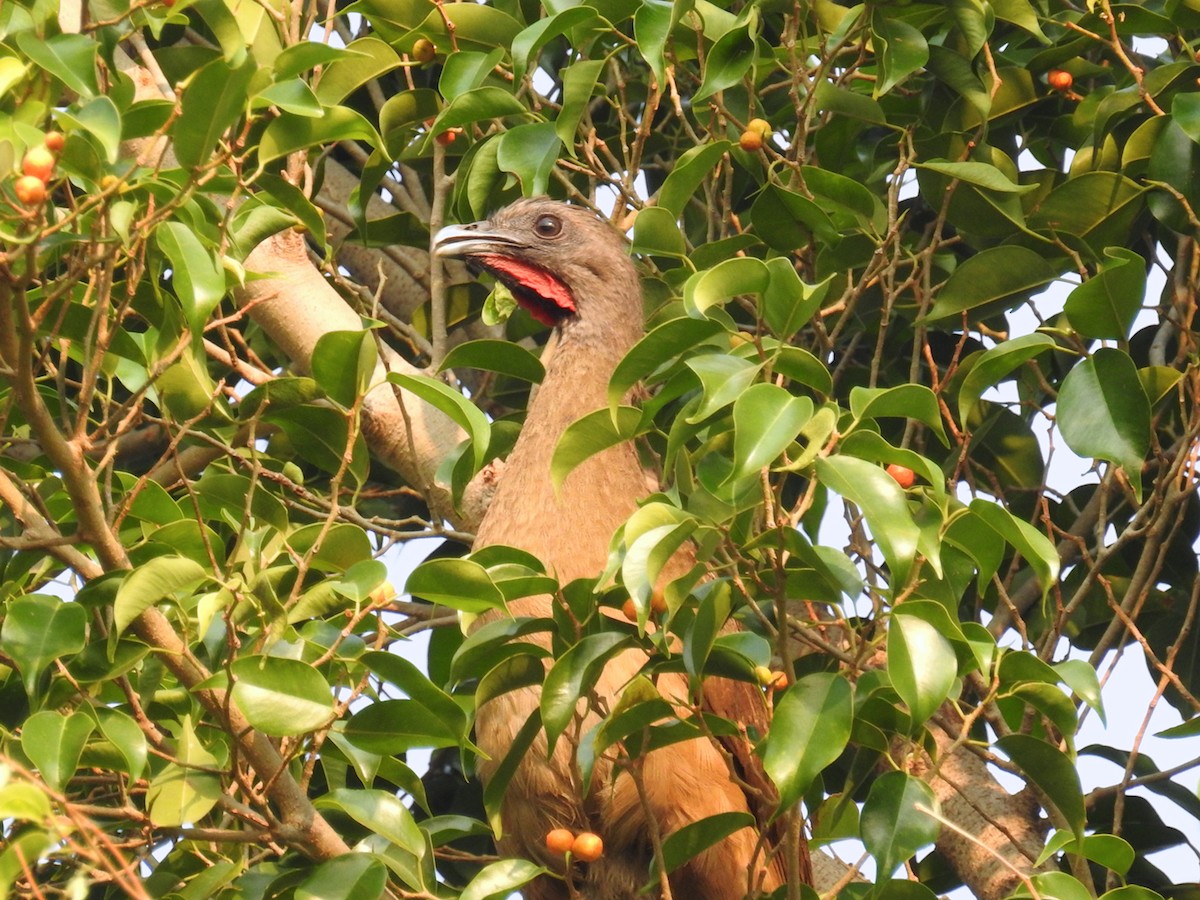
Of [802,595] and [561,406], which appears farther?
[561,406]

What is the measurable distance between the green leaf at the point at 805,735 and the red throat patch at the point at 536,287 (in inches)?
82.8

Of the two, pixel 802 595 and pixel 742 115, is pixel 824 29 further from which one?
pixel 802 595

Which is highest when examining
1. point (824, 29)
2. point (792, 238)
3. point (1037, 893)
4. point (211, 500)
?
point (824, 29)

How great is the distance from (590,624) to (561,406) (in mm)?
1367

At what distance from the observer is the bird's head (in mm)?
4113

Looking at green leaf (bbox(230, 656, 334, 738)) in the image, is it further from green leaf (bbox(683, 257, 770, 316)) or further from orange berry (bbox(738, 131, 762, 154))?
orange berry (bbox(738, 131, 762, 154))

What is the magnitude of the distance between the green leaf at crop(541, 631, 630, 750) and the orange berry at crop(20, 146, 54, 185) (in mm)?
932

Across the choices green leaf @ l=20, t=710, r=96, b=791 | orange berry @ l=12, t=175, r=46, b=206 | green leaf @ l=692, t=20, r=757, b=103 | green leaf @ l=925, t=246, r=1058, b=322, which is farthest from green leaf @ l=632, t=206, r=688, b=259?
green leaf @ l=20, t=710, r=96, b=791

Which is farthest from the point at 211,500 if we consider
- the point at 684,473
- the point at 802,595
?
the point at 802,595

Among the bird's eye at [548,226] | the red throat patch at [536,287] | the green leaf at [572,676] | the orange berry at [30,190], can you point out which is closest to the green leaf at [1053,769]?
the green leaf at [572,676]

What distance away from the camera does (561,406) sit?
3717 mm

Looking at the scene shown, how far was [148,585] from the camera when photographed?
7.19ft

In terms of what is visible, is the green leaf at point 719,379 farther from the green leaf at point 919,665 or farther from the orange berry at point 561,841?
the orange berry at point 561,841

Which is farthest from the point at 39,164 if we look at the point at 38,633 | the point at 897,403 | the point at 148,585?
the point at 897,403
